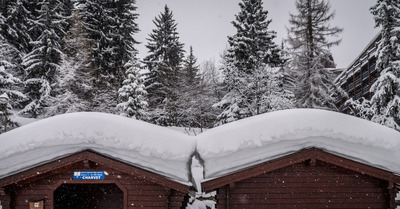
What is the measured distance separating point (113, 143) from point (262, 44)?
22.4 m

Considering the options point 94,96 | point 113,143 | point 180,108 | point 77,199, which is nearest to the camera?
point 113,143

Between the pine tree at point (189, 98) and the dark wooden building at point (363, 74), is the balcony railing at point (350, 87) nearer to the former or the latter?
the dark wooden building at point (363, 74)

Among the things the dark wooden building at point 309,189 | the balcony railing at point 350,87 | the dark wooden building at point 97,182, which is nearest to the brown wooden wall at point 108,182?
the dark wooden building at point 97,182

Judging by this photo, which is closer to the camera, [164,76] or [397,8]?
[397,8]

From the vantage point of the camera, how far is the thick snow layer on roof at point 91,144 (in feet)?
26.7

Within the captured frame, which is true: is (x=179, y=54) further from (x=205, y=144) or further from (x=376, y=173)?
(x=376, y=173)

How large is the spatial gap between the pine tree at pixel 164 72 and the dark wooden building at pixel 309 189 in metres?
23.6

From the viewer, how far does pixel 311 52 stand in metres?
23.0

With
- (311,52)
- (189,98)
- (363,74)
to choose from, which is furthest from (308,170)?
(363,74)

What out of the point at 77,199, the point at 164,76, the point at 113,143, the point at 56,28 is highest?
the point at 56,28

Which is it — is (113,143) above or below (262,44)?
below

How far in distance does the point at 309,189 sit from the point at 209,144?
11.9 feet

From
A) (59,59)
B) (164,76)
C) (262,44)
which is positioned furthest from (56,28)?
(262,44)

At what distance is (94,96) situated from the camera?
26.7 meters
